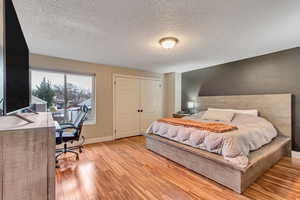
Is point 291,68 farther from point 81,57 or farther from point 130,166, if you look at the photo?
point 81,57

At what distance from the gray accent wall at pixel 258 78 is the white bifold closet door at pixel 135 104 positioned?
1.44 meters

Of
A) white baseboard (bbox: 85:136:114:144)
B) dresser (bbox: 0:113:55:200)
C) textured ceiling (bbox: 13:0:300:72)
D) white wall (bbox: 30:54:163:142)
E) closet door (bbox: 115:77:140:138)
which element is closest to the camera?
dresser (bbox: 0:113:55:200)

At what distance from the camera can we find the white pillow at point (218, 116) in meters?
3.23

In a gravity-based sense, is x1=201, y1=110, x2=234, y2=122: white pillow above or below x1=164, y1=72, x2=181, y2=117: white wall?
below

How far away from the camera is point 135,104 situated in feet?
15.3

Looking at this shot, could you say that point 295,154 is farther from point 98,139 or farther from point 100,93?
point 100,93

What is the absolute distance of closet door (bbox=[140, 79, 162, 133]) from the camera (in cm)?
486

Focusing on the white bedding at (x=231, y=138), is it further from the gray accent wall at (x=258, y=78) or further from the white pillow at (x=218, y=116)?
the gray accent wall at (x=258, y=78)

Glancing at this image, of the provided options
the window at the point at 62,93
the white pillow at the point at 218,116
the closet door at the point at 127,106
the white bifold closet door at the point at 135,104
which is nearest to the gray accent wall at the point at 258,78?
the white pillow at the point at 218,116

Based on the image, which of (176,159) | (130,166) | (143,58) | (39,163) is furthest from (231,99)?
(39,163)

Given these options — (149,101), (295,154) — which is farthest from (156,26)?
(295,154)

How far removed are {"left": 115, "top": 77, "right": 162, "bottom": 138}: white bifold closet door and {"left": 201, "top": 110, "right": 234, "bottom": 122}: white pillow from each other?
1.95 meters

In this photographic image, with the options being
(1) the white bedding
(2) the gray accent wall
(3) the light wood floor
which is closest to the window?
(3) the light wood floor

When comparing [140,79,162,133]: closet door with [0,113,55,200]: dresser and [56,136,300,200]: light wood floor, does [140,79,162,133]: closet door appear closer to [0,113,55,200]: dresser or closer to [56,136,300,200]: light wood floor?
[56,136,300,200]: light wood floor
